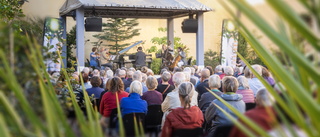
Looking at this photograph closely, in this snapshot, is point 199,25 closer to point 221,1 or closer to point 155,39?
point 155,39

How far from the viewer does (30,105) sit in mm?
802

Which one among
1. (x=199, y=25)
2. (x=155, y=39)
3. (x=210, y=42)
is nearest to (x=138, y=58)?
(x=199, y=25)

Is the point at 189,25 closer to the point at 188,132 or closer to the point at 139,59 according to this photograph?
the point at 139,59

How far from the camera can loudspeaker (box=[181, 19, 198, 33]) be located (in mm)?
12688

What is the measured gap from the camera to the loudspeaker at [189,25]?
41.6ft

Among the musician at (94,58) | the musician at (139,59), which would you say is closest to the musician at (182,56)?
the musician at (139,59)

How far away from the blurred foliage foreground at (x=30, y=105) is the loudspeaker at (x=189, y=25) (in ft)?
38.8

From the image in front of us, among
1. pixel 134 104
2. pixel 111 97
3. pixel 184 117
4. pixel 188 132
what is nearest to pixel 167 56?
pixel 111 97

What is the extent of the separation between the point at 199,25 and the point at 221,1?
41.5ft

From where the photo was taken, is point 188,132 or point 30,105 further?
point 188,132

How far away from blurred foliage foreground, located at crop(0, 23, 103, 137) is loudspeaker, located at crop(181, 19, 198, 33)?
11.8 m

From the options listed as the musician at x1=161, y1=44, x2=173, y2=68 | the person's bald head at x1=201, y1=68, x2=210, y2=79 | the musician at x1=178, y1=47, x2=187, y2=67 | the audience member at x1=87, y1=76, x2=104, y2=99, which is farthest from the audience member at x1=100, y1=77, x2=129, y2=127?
the musician at x1=161, y1=44, x2=173, y2=68

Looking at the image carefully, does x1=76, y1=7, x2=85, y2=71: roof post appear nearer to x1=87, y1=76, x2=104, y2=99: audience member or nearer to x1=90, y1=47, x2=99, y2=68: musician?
x1=90, y1=47, x2=99, y2=68: musician

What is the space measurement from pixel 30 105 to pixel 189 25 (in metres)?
12.1
